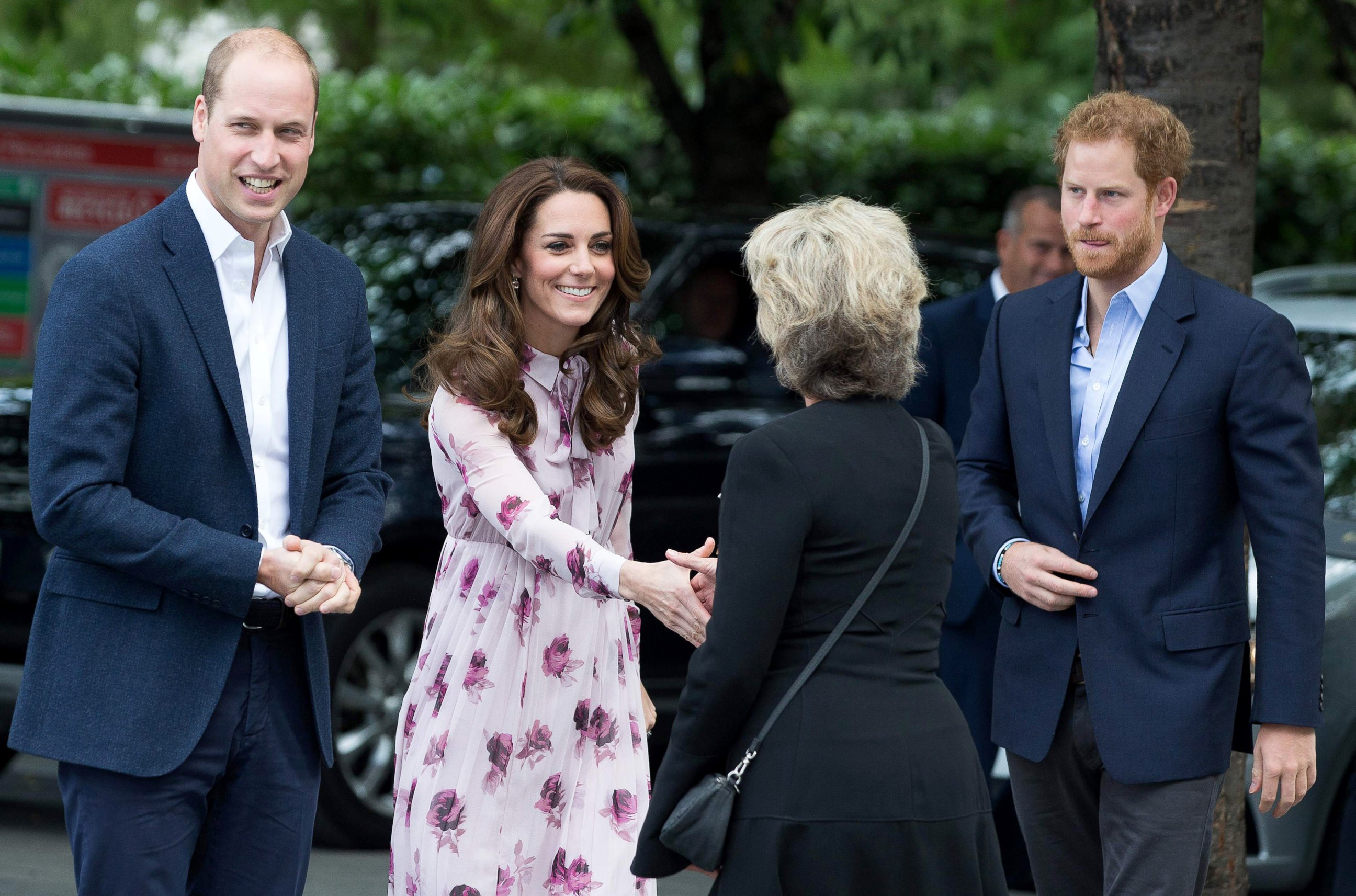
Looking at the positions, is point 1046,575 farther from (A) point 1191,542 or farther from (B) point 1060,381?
(B) point 1060,381

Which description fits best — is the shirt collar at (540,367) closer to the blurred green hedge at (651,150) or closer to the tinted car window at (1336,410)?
the tinted car window at (1336,410)

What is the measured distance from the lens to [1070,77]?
75.8 ft

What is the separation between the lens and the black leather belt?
3047 millimetres

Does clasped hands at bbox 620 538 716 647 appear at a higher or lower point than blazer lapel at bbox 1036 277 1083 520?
lower

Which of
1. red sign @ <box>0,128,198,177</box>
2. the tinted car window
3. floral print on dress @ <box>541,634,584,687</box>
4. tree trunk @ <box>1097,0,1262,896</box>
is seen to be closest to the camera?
→ floral print on dress @ <box>541,634,584,687</box>

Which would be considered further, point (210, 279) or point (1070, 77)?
point (1070, 77)

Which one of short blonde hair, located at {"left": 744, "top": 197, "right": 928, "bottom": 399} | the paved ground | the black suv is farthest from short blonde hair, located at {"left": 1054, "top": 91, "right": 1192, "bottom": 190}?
the paved ground

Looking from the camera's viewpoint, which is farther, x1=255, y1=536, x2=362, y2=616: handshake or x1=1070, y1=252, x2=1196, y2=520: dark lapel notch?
x1=1070, y1=252, x2=1196, y2=520: dark lapel notch

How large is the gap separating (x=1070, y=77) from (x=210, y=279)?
2161 cm

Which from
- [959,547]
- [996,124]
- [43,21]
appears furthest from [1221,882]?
[996,124]

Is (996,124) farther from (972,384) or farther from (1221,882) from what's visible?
(1221,882)

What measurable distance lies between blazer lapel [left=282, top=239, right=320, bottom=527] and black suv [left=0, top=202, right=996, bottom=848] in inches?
92.0

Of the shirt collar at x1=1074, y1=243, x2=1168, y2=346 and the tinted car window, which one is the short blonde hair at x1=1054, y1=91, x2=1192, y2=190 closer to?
the shirt collar at x1=1074, y1=243, x2=1168, y2=346

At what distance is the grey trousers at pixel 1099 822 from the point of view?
3275 millimetres
